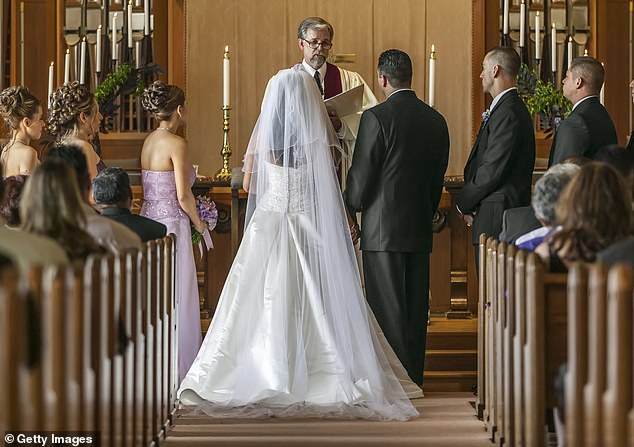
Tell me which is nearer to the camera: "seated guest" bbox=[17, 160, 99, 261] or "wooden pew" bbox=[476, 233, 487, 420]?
"seated guest" bbox=[17, 160, 99, 261]

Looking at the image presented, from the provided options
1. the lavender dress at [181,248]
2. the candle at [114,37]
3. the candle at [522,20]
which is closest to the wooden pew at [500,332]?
the lavender dress at [181,248]

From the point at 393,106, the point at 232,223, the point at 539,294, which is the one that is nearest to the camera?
the point at 539,294

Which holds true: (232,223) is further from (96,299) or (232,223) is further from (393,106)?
(96,299)

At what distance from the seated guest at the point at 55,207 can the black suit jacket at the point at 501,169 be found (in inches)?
114

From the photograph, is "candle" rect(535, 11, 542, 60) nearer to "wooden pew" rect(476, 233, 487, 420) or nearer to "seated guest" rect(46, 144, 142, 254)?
"wooden pew" rect(476, 233, 487, 420)

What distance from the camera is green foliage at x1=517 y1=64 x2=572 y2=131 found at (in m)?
7.37

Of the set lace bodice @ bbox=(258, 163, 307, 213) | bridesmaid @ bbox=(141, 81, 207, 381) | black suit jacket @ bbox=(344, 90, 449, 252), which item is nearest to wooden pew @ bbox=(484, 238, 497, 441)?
black suit jacket @ bbox=(344, 90, 449, 252)

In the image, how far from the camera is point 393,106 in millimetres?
5891

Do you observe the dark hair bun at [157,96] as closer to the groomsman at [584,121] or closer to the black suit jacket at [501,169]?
the black suit jacket at [501,169]

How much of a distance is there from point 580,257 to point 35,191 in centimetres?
179

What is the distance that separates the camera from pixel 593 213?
144 inches

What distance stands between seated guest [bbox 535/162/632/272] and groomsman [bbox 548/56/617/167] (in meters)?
2.32

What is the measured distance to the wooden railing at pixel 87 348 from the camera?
106 inches

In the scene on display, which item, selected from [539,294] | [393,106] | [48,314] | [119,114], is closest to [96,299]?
[48,314]
